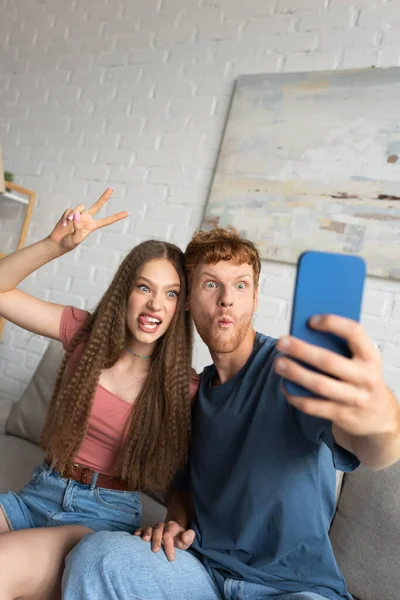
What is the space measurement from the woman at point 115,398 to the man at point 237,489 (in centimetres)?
7

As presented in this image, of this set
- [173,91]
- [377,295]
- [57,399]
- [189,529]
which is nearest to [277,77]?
[173,91]

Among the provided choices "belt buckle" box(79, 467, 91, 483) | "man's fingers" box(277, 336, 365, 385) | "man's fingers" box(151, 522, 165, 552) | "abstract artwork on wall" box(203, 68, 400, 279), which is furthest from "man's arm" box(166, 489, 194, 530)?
"abstract artwork on wall" box(203, 68, 400, 279)

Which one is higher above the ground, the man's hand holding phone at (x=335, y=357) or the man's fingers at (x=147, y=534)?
the man's hand holding phone at (x=335, y=357)

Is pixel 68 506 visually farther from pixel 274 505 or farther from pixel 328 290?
pixel 328 290

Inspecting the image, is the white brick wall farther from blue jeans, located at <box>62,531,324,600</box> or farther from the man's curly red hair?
blue jeans, located at <box>62,531,324,600</box>

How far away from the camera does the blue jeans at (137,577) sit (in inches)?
40.4

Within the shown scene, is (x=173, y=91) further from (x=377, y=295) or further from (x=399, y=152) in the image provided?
(x=377, y=295)

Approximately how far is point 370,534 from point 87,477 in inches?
30.4

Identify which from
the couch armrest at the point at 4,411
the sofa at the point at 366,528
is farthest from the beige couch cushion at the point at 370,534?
the couch armrest at the point at 4,411

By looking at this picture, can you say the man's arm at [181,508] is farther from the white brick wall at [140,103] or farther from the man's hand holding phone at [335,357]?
the white brick wall at [140,103]

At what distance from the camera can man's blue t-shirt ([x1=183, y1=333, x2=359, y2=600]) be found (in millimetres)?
1116

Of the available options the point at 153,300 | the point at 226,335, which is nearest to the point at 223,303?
the point at 226,335

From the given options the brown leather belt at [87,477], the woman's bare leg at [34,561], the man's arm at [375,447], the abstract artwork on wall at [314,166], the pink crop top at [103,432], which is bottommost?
the woman's bare leg at [34,561]

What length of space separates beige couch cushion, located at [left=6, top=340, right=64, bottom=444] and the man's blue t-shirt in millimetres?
1175
